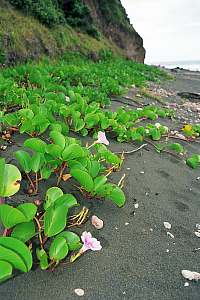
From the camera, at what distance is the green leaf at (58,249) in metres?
1.39

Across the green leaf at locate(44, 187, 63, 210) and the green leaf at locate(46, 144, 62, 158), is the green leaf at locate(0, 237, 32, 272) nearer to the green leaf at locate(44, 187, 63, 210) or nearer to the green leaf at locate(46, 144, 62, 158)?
the green leaf at locate(44, 187, 63, 210)

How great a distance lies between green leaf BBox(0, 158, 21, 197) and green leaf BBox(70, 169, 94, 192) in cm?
34

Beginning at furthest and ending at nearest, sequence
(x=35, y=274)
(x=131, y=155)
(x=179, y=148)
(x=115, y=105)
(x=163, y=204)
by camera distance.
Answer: (x=115, y=105) < (x=179, y=148) < (x=131, y=155) < (x=163, y=204) < (x=35, y=274)

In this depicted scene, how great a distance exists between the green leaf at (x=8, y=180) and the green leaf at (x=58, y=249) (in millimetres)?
293

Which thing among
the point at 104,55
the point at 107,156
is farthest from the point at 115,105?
the point at 104,55

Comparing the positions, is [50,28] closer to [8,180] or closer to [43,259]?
[8,180]

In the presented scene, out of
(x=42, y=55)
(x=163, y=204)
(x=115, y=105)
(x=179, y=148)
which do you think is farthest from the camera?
(x=42, y=55)

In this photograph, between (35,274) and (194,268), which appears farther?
(194,268)

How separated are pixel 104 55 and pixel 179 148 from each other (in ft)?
33.8

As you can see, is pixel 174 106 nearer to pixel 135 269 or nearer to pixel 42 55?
pixel 42 55

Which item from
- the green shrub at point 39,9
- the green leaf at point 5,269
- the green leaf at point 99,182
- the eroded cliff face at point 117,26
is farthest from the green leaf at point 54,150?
the eroded cliff face at point 117,26

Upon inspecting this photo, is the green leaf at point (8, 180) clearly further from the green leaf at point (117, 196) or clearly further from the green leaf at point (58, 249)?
the green leaf at point (117, 196)

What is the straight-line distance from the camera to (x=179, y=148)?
312cm

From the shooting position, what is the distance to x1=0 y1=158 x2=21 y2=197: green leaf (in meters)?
1.51
